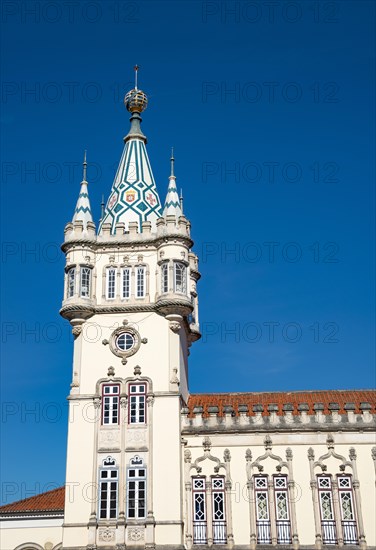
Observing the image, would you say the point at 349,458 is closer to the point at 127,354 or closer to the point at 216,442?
the point at 216,442

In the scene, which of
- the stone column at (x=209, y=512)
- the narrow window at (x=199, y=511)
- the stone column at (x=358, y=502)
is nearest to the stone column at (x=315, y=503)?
the stone column at (x=358, y=502)

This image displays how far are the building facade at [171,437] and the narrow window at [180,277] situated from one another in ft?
0.28

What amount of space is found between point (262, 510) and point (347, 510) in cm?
466

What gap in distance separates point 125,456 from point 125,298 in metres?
9.46

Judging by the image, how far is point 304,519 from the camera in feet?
128

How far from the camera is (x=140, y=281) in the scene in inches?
1732

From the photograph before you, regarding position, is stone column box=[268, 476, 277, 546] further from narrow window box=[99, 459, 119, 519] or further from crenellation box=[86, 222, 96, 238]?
crenellation box=[86, 222, 96, 238]

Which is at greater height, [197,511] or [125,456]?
[125,456]

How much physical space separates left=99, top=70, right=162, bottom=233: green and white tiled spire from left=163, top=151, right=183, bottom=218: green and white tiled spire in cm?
136

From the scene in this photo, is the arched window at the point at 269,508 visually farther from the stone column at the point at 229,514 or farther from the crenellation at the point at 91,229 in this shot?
the crenellation at the point at 91,229

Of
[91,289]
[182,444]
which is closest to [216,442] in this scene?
[182,444]

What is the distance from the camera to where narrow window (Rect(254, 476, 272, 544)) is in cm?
3888

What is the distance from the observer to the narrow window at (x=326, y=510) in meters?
38.7

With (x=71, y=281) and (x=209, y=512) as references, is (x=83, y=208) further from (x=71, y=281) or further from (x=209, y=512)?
(x=209, y=512)
